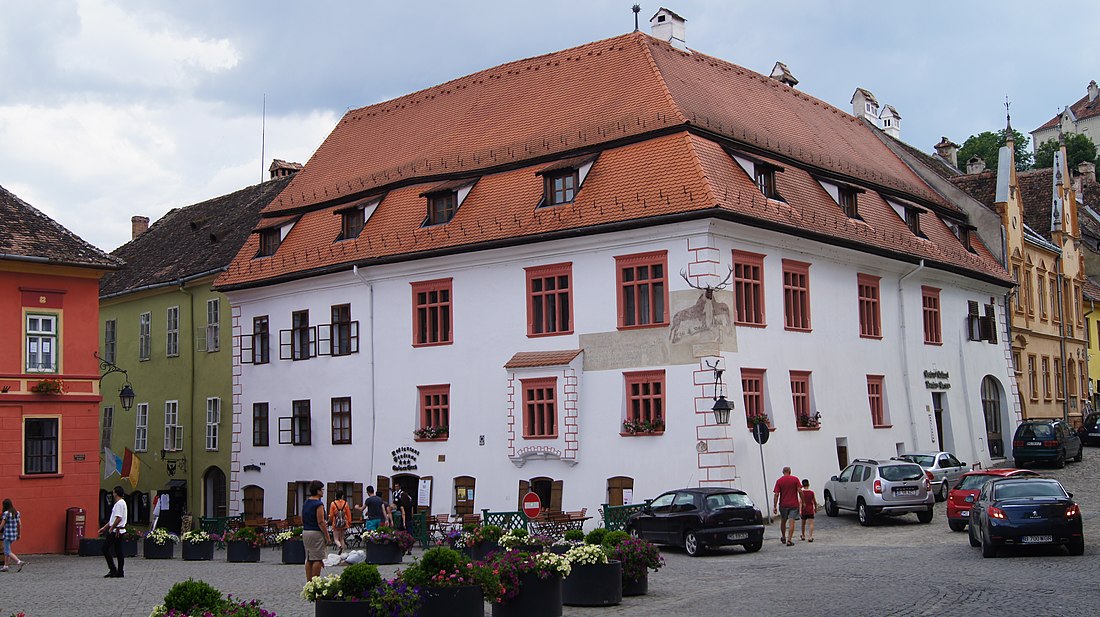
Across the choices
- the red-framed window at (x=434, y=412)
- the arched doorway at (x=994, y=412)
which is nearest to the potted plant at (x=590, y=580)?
the red-framed window at (x=434, y=412)

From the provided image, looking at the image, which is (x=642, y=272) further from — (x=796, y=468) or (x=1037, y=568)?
(x=1037, y=568)

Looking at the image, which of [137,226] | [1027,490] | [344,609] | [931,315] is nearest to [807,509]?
[1027,490]

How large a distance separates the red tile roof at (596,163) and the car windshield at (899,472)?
6.95m

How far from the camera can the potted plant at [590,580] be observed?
16.8m

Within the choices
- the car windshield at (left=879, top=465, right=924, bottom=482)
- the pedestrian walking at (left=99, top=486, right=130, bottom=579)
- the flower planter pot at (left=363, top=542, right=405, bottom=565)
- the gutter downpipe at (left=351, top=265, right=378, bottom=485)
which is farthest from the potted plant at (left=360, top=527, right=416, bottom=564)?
the car windshield at (left=879, top=465, right=924, bottom=482)

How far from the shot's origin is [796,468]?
107 feet

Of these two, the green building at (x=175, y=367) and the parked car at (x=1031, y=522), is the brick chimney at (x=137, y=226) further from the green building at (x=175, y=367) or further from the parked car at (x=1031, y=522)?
the parked car at (x=1031, y=522)

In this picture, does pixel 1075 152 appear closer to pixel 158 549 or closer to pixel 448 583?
pixel 158 549

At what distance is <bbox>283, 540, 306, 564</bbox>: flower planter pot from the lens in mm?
26938

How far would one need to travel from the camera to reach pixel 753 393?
31609 millimetres

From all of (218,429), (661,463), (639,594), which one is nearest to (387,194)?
(218,429)

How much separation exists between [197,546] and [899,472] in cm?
1707

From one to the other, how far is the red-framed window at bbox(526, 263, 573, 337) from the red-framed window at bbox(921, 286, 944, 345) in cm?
1366

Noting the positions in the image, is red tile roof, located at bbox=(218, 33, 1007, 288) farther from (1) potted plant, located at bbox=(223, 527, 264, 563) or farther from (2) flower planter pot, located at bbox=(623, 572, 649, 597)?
(2) flower planter pot, located at bbox=(623, 572, 649, 597)
